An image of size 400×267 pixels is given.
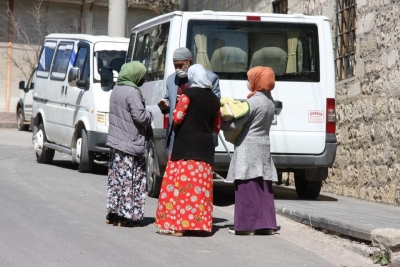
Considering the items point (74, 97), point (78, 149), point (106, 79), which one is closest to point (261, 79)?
point (106, 79)

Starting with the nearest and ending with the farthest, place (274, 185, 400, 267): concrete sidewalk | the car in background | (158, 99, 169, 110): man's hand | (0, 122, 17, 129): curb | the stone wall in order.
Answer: (274, 185, 400, 267): concrete sidewalk → (158, 99, 169, 110): man's hand → the stone wall → the car in background → (0, 122, 17, 129): curb

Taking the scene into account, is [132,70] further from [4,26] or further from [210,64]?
[4,26]

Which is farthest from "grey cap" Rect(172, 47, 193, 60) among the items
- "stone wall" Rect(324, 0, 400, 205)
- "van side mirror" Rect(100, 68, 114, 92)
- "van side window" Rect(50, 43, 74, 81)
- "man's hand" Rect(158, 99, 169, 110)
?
"van side window" Rect(50, 43, 74, 81)

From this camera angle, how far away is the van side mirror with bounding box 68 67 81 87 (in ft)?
54.6

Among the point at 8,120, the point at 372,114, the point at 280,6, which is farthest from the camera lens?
the point at 8,120

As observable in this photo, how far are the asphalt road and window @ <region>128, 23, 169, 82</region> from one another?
1.67 m

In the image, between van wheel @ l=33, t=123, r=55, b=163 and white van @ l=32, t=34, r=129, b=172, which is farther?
van wheel @ l=33, t=123, r=55, b=163

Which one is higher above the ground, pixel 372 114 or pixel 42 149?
pixel 372 114

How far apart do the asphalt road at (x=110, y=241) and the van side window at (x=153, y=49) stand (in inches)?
65.6

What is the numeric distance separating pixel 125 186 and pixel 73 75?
21.9 ft

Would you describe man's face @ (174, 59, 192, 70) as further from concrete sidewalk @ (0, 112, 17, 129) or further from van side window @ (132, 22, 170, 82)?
concrete sidewalk @ (0, 112, 17, 129)

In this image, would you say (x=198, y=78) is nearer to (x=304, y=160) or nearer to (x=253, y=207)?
(x=253, y=207)

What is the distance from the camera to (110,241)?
9297 mm

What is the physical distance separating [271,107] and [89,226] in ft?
7.12
